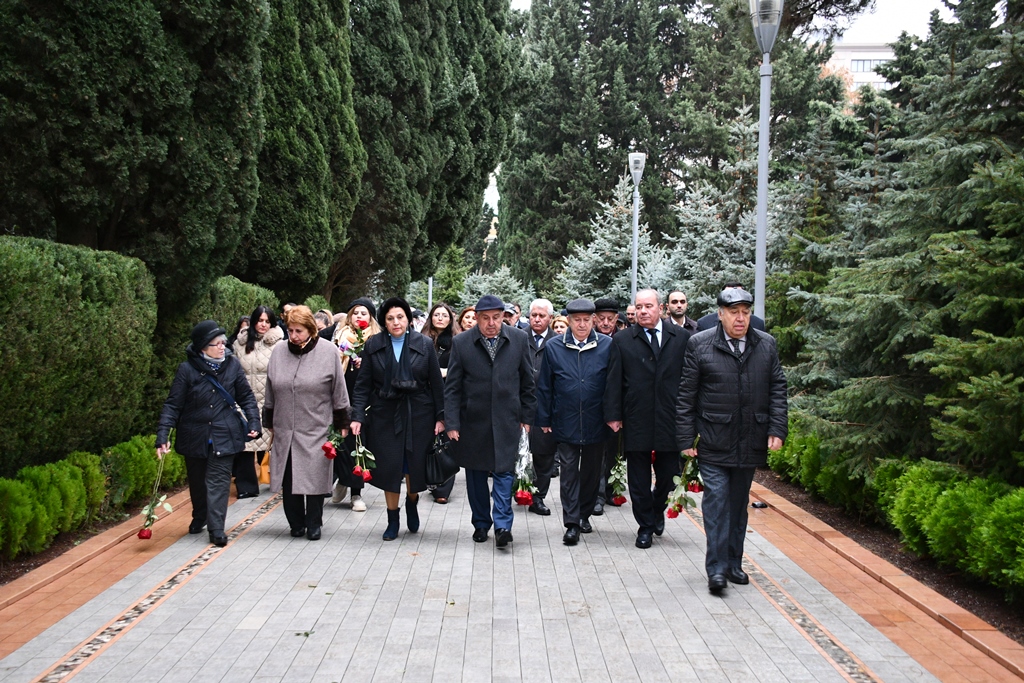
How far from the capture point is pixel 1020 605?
6.21 meters

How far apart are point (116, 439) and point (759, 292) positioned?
6.70 metres

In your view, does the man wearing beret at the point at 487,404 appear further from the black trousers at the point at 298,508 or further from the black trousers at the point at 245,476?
the black trousers at the point at 245,476

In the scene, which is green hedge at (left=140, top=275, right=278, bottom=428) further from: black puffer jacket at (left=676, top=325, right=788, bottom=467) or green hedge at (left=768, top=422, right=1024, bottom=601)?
green hedge at (left=768, top=422, right=1024, bottom=601)

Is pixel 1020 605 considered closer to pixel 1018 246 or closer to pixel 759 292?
pixel 1018 246

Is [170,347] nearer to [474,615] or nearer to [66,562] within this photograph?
[66,562]

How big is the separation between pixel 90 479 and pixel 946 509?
21.3 feet

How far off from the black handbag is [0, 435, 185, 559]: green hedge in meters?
2.72

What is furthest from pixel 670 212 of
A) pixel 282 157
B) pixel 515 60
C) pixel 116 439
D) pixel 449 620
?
pixel 449 620

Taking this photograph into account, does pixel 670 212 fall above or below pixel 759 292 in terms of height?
above

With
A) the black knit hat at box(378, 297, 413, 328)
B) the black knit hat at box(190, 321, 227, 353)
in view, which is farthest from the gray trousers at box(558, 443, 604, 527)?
the black knit hat at box(190, 321, 227, 353)

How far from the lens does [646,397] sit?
8.07m

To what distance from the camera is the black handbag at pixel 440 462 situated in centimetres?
814

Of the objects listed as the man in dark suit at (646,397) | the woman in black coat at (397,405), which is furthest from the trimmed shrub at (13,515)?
the man in dark suit at (646,397)

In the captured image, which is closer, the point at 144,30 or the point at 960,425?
the point at 960,425
